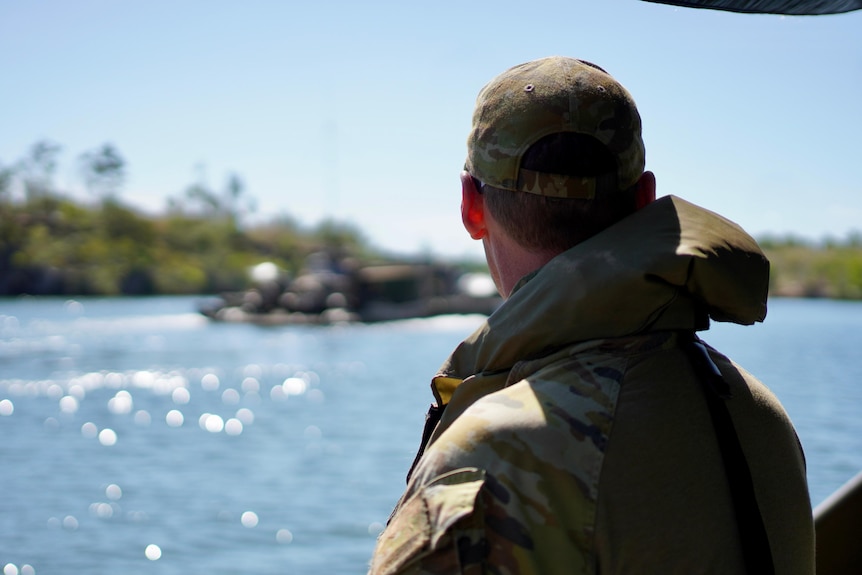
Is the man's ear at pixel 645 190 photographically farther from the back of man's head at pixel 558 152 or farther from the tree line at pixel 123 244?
the tree line at pixel 123 244

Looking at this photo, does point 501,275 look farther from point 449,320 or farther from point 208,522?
point 449,320

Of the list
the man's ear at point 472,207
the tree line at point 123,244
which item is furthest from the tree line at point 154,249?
the man's ear at point 472,207

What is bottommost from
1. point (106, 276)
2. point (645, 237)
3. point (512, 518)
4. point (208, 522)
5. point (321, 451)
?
point (106, 276)

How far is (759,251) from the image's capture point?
1.28 meters

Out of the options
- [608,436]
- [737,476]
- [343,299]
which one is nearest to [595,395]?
[608,436]

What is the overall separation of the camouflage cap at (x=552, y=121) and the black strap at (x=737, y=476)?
0.28 m

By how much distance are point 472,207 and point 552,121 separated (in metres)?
0.19

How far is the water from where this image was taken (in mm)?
13531

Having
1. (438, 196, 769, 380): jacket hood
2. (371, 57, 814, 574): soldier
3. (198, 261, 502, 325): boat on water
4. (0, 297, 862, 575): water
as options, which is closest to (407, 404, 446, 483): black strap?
(371, 57, 814, 574): soldier

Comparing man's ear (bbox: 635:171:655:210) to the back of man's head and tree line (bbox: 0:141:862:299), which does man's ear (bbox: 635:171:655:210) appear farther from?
tree line (bbox: 0:141:862:299)

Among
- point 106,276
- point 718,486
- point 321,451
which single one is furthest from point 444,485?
point 106,276

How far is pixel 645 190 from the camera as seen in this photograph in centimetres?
142

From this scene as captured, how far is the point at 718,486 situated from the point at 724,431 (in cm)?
7

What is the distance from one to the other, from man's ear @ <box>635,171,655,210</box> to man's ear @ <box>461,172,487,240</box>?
21 cm
